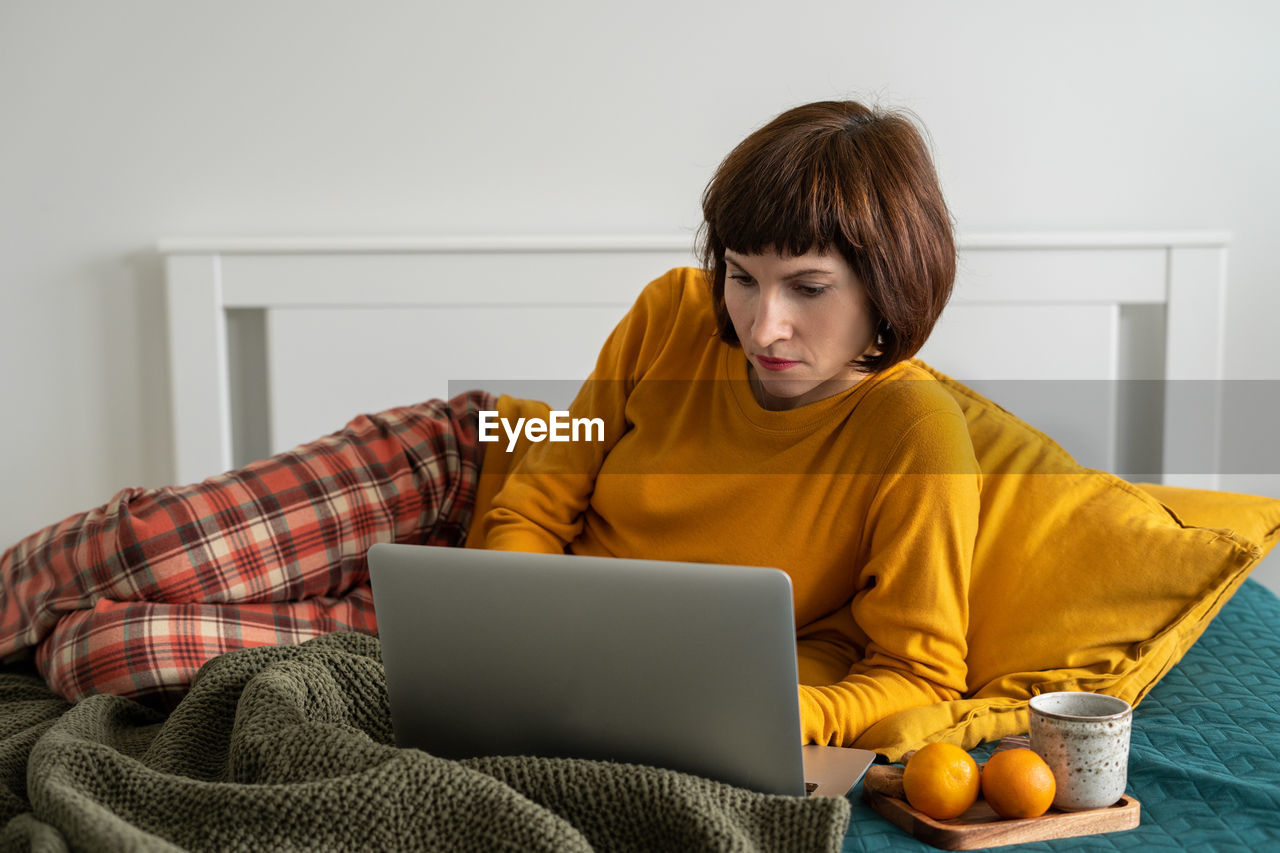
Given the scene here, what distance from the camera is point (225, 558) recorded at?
4.15 ft

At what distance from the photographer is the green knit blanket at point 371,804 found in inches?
27.8

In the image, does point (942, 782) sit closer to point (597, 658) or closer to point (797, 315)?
point (597, 658)

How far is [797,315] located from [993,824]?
509mm

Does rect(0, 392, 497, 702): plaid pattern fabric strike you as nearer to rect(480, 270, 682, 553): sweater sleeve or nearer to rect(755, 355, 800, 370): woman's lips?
rect(480, 270, 682, 553): sweater sleeve

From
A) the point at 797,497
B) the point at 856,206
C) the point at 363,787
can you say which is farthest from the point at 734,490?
the point at 363,787

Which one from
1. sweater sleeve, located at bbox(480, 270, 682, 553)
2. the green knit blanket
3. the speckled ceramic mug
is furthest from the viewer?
sweater sleeve, located at bbox(480, 270, 682, 553)

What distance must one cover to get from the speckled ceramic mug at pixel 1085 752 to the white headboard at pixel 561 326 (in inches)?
43.9

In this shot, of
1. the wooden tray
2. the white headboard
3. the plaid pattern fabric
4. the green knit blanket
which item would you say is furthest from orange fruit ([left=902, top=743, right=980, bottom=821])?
the white headboard

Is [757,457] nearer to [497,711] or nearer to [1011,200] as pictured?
[497,711]

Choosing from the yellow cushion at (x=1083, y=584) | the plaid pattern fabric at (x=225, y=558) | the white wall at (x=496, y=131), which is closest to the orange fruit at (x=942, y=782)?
the yellow cushion at (x=1083, y=584)

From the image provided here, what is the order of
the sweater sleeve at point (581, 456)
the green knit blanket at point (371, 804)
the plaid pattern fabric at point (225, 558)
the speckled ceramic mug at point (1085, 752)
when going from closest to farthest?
the green knit blanket at point (371, 804) → the speckled ceramic mug at point (1085, 752) → the plaid pattern fabric at point (225, 558) → the sweater sleeve at point (581, 456)

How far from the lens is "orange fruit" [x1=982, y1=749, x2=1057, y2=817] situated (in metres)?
0.80

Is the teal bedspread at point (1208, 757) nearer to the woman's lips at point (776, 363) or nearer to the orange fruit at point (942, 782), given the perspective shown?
the orange fruit at point (942, 782)

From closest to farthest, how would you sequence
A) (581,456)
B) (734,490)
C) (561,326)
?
(734,490), (581,456), (561,326)
